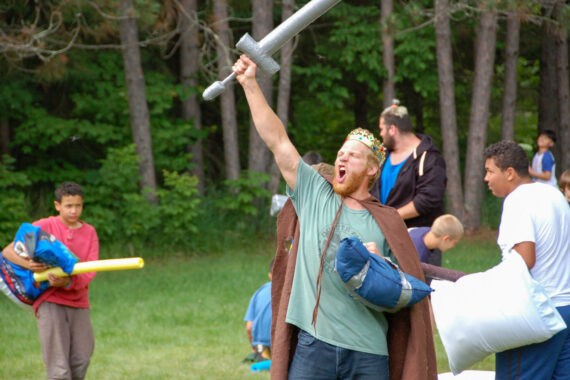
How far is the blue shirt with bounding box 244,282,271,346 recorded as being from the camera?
703 centimetres

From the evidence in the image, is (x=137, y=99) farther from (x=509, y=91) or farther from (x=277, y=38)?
(x=277, y=38)

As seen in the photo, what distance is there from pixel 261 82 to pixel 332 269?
1288 centimetres

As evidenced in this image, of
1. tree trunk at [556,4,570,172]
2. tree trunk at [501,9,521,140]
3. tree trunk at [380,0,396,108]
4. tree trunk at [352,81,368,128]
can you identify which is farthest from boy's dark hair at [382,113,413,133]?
tree trunk at [352,81,368,128]

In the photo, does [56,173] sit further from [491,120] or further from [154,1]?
[491,120]

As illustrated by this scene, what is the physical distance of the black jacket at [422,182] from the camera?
19.3ft

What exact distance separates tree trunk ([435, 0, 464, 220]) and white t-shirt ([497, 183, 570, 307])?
11.8 m

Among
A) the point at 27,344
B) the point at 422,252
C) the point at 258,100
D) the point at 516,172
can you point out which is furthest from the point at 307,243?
the point at 27,344

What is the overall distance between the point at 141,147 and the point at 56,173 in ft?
8.10

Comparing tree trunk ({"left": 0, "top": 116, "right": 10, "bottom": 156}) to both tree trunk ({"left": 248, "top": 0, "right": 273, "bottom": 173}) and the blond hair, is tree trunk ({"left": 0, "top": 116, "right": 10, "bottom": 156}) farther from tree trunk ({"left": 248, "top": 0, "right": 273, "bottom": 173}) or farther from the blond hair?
the blond hair

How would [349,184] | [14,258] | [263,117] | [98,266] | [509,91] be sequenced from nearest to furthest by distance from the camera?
[263,117] → [349,184] → [98,266] → [14,258] → [509,91]

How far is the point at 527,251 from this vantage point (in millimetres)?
3994

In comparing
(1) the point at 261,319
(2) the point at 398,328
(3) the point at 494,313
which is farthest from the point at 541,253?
(1) the point at 261,319

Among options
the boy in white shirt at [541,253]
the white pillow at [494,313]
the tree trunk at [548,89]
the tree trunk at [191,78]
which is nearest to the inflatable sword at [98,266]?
the white pillow at [494,313]

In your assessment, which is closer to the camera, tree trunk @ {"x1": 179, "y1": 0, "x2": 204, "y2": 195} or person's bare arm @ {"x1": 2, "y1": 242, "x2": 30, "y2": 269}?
person's bare arm @ {"x1": 2, "y1": 242, "x2": 30, "y2": 269}
